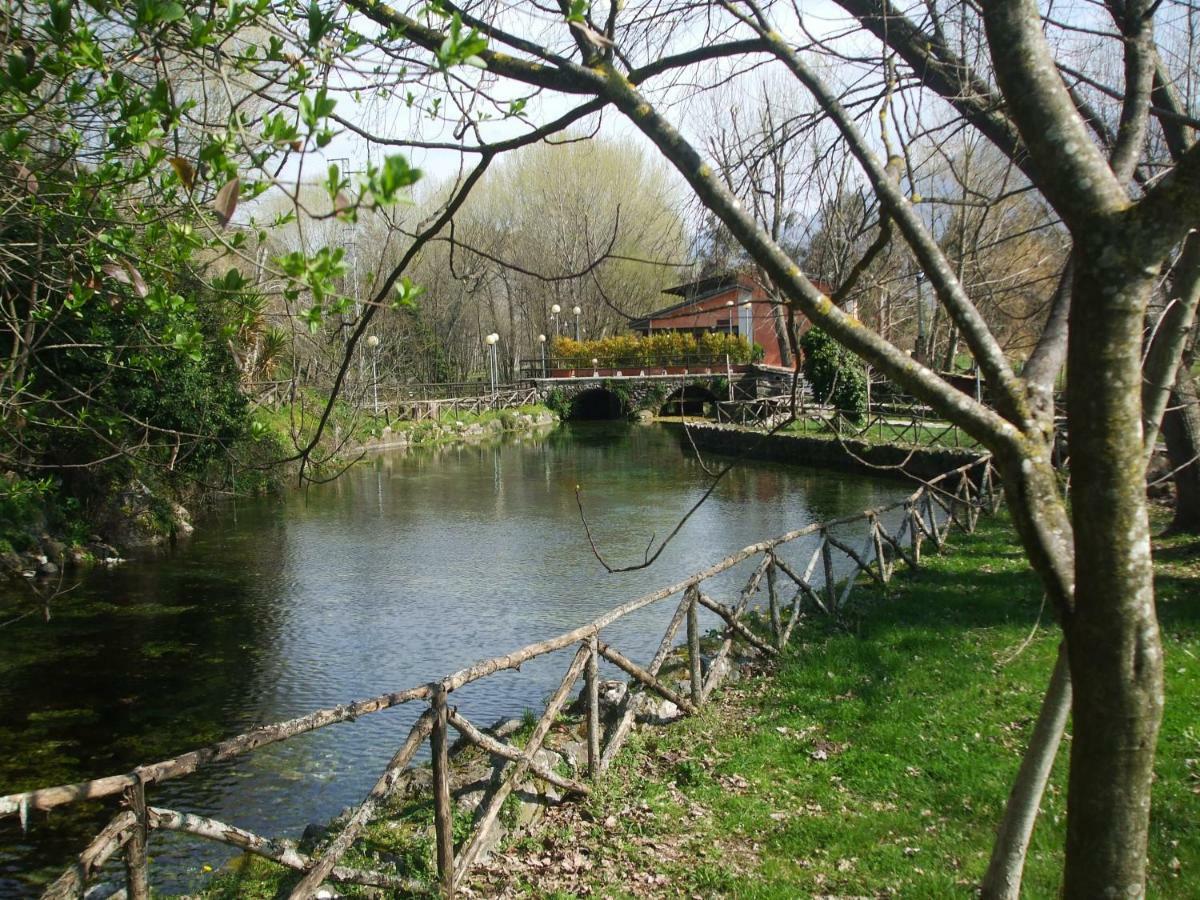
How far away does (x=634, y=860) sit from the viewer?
517 centimetres

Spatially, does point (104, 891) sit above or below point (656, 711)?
below

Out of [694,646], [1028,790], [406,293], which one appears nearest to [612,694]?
[694,646]

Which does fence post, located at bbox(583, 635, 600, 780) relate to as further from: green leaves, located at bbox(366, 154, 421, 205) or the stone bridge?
the stone bridge

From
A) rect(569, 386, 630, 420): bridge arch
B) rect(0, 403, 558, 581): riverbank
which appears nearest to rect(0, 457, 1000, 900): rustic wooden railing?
rect(0, 403, 558, 581): riverbank

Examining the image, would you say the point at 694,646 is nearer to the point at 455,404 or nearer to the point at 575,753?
the point at 575,753

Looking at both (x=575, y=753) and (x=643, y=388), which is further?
(x=643, y=388)

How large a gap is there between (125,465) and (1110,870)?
17577 millimetres

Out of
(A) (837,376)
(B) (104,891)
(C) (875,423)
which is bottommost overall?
(B) (104,891)

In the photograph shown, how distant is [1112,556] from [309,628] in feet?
37.3

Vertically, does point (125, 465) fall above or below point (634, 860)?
above

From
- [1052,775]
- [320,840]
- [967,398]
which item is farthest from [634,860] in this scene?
[967,398]

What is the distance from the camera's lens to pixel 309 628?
12.3m

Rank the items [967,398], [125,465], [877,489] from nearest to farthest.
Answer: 1. [967,398]
2. [125,465]
3. [877,489]

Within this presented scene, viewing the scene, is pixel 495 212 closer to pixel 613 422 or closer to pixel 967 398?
pixel 613 422
